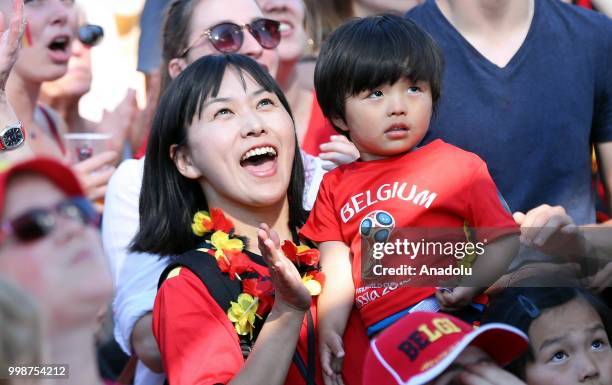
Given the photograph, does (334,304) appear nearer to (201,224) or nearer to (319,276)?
(319,276)

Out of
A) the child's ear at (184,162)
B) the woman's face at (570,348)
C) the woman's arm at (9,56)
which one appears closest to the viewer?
the woman's face at (570,348)

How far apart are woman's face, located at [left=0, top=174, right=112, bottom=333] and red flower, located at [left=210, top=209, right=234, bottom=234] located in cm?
147

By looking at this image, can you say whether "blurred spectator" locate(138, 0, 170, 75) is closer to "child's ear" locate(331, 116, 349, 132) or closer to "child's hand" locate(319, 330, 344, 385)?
"child's ear" locate(331, 116, 349, 132)

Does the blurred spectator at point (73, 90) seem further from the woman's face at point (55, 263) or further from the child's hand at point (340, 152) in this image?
the woman's face at point (55, 263)

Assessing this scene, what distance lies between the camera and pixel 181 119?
3162mm

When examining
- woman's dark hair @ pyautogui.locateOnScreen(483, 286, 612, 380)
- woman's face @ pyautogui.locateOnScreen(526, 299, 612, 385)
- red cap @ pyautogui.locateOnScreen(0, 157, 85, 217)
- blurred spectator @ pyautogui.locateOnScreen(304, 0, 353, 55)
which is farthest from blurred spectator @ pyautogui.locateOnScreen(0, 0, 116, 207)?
red cap @ pyautogui.locateOnScreen(0, 157, 85, 217)

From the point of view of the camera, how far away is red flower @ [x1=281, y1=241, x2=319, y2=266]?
3.02 metres

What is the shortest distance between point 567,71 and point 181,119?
1.26m

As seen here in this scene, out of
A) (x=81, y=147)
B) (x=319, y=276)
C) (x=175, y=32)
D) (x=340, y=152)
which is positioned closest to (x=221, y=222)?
(x=319, y=276)

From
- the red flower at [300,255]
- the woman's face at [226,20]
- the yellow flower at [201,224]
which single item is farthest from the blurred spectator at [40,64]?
the red flower at [300,255]

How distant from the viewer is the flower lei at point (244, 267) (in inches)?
113

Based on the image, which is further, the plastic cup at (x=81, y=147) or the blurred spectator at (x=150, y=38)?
the blurred spectator at (x=150, y=38)

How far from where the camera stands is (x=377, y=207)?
2980 millimetres

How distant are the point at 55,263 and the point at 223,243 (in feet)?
4.82
